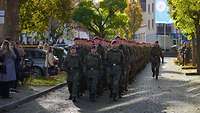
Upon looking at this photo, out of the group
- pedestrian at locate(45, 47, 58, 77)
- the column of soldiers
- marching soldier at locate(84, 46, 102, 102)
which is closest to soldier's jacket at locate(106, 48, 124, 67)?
the column of soldiers

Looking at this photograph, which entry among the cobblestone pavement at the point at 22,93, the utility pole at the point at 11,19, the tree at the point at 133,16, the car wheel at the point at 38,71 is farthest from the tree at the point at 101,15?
the cobblestone pavement at the point at 22,93

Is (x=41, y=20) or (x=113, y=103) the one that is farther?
(x=41, y=20)

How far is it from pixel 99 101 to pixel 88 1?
37461mm

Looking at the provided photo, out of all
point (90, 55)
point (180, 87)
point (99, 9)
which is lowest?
point (180, 87)

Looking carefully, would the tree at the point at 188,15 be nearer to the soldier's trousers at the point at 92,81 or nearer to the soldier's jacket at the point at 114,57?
the soldier's jacket at the point at 114,57

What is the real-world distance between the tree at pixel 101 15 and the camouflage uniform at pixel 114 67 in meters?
34.9

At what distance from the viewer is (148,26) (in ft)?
358

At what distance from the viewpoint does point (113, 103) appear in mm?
18234

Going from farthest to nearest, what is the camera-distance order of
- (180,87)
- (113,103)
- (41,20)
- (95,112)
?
(41,20), (180,87), (113,103), (95,112)

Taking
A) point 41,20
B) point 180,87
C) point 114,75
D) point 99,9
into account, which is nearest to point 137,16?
point 99,9

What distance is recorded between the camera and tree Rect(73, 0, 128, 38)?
54375 millimetres

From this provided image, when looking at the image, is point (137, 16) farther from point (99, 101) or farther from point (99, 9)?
point (99, 101)

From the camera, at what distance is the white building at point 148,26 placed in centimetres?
10806

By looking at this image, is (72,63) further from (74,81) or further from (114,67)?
(114,67)
